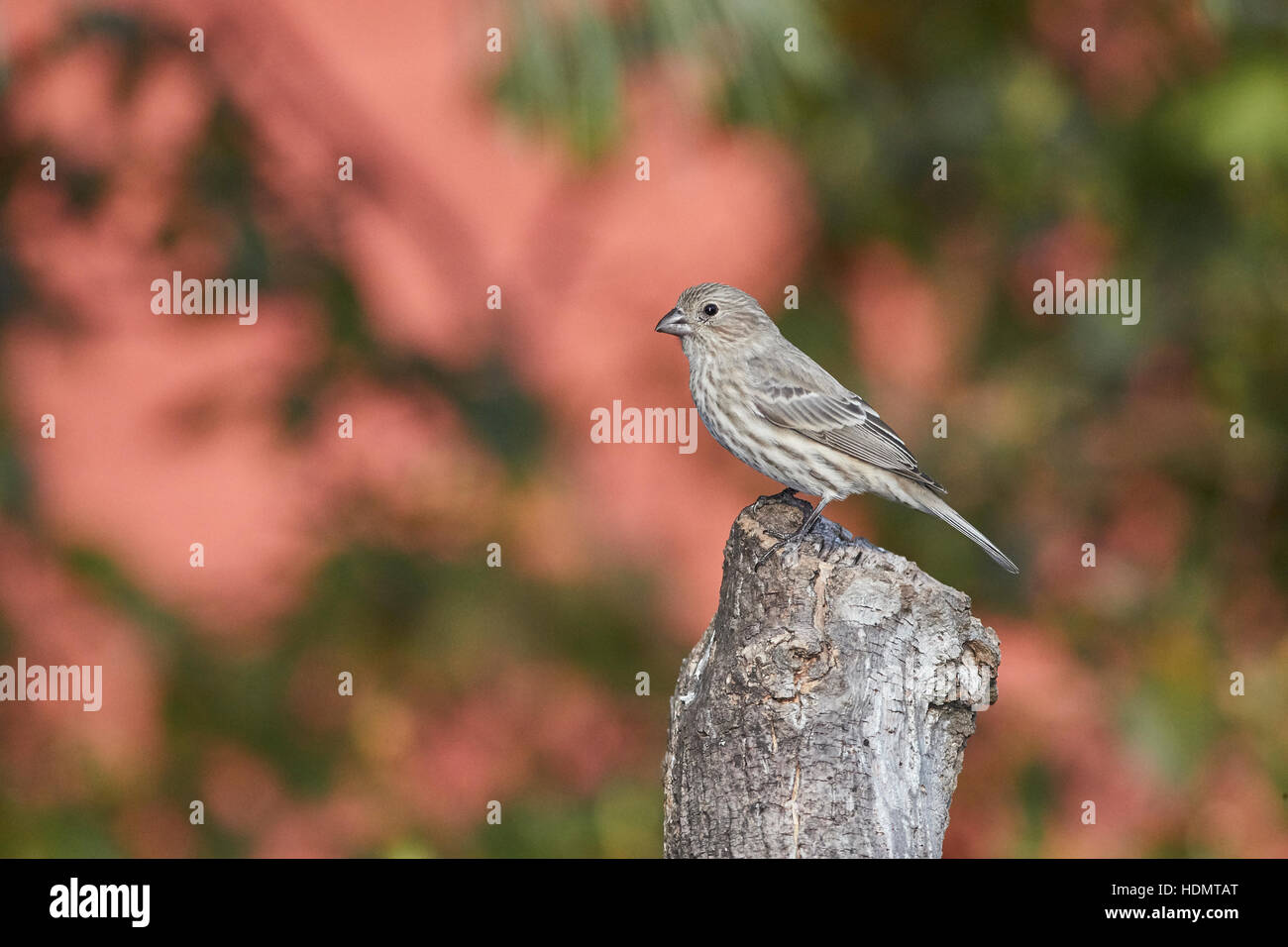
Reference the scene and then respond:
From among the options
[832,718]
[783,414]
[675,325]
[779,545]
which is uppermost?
[675,325]

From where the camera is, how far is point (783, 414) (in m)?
4.41

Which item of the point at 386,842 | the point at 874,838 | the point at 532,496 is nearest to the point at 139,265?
the point at 532,496

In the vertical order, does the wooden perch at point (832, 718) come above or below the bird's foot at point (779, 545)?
below

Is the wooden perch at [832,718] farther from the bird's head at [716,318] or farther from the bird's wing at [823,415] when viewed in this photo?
the bird's head at [716,318]

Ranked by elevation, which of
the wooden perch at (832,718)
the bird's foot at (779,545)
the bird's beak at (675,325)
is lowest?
the wooden perch at (832,718)

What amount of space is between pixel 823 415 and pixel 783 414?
163 mm

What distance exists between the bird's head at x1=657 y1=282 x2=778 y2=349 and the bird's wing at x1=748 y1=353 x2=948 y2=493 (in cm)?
16

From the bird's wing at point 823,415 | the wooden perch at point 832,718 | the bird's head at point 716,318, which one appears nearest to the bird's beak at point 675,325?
the bird's head at point 716,318

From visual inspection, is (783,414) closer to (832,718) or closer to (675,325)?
(675,325)

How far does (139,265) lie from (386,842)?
2.84 m

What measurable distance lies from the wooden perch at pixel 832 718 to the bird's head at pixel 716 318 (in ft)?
6.87

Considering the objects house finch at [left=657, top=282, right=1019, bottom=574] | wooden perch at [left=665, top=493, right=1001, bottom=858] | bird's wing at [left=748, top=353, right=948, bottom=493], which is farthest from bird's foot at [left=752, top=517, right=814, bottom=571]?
bird's wing at [left=748, top=353, right=948, bottom=493]

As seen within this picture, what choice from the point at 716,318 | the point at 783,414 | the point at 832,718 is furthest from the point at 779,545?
the point at 716,318

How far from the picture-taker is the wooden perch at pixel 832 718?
241 centimetres
